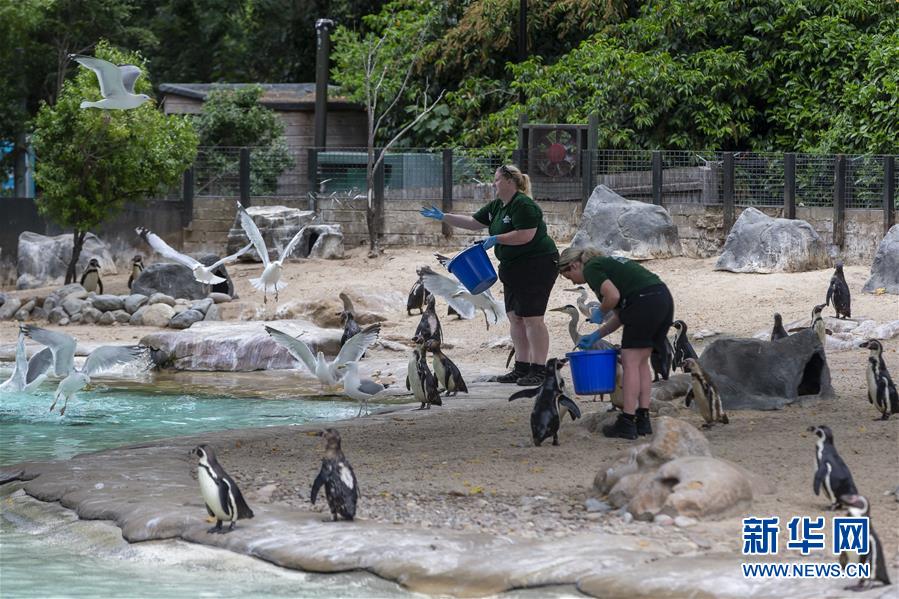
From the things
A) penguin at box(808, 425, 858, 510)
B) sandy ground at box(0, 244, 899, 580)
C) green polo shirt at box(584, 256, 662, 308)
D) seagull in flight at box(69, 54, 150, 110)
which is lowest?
sandy ground at box(0, 244, 899, 580)

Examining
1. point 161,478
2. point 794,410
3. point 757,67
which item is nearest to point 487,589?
point 161,478

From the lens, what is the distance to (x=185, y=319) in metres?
16.7

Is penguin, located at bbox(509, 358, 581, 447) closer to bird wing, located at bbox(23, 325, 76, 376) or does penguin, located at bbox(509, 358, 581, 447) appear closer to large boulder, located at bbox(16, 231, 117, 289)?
bird wing, located at bbox(23, 325, 76, 376)

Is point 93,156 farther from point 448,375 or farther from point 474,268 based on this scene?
point 474,268

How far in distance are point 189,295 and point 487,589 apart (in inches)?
555

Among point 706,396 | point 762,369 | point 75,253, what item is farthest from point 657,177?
point 706,396

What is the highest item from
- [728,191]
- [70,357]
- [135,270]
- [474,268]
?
[728,191]

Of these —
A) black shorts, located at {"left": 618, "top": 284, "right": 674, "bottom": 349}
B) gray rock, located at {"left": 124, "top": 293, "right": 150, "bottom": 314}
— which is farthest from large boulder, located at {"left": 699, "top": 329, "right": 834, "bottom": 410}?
gray rock, located at {"left": 124, "top": 293, "right": 150, "bottom": 314}

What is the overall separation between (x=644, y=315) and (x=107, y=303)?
37.5 feet

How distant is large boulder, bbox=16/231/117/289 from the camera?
68.9 feet

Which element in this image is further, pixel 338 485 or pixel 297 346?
pixel 297 346

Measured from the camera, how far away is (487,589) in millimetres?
5410

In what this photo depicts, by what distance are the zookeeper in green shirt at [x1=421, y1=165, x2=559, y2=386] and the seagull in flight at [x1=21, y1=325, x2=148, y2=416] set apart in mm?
2919

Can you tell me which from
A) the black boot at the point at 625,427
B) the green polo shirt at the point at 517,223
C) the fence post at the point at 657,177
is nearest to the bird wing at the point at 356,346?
the green polo shirt at the point at 517,223
